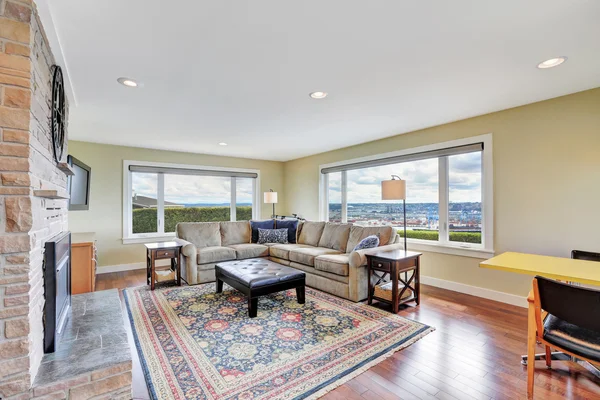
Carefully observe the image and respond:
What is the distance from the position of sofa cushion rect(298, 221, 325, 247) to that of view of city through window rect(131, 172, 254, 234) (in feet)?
6.76

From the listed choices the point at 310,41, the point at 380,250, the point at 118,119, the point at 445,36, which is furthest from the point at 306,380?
the point at 118,119

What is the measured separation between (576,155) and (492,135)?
2.78 feet

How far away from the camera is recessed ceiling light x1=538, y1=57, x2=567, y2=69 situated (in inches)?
89.4

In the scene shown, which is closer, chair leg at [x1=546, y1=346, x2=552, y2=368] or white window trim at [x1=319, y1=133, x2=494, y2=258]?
chair leg at [x1=546, y1=346, x2=552, y2=368]

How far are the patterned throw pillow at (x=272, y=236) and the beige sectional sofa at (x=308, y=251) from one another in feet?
0.58

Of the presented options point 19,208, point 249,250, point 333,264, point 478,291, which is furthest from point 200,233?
point 478,291

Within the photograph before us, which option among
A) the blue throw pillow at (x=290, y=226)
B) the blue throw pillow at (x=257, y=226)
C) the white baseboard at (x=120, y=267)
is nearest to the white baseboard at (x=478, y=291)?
the blue throw pillow at (x=290, y=226)

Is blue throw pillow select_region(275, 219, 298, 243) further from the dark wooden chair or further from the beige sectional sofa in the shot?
the dark wooden chair

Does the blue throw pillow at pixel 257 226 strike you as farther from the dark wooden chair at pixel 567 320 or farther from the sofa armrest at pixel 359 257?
the dark wooden chair at pixel 567 320

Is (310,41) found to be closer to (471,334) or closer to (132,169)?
(471,334)

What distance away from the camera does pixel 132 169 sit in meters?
5.41

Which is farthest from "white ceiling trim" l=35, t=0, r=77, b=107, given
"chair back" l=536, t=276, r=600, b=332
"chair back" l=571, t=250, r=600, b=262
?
"chair back" l=571, t=250, r=600, b=262

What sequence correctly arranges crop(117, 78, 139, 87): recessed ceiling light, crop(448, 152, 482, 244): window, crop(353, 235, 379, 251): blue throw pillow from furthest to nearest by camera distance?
crop(448, 152, 482, 244): window, crop(353, 235, 379, 251): blue throw pillow, crop(117, 78, 139, 87): recessed ceiling light

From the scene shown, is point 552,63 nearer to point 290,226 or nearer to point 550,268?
point 550,268
